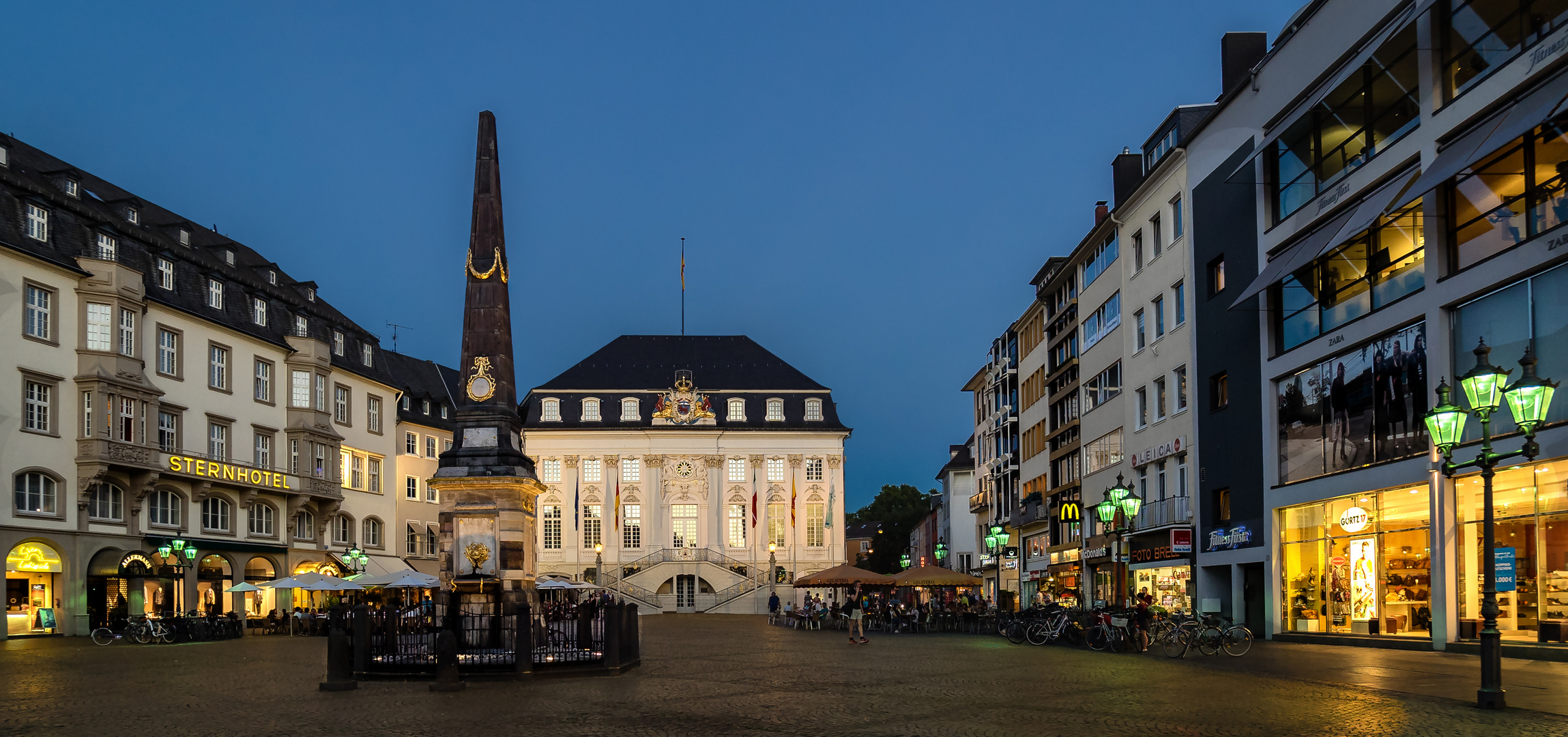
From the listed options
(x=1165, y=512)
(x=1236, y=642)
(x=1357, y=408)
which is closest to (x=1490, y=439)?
(x=1236, y=642)

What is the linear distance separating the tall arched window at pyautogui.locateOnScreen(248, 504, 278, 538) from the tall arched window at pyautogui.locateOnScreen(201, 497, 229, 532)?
1.67 metres

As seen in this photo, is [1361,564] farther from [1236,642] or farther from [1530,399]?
[1530,399]

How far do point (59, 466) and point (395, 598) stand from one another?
1593 cm

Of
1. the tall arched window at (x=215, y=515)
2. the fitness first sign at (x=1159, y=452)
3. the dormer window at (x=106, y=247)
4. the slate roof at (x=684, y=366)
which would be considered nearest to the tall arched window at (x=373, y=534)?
the tall arched window at (x=215, y=515)

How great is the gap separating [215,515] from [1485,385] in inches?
1946

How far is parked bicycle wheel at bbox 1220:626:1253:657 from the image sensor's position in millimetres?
27562

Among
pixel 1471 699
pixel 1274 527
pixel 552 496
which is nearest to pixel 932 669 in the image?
pixel 1471 699

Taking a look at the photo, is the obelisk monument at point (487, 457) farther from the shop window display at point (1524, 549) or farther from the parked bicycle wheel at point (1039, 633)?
the shop window display at point (1524, 549)

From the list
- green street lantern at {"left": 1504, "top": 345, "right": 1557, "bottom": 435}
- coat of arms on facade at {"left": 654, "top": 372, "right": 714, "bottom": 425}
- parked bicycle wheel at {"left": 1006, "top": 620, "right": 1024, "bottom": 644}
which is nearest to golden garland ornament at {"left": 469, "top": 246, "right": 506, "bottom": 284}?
green street lantern at {"left": 1504, "top": 345, "right": 1557, "bottom": 435}

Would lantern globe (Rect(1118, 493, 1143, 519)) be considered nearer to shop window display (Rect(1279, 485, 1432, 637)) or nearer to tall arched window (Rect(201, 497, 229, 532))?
shop window display (Rect(1279, 485, 1432, 637))

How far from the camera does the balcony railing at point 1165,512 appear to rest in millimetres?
Answer: 42188

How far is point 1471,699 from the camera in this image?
55.0 ft

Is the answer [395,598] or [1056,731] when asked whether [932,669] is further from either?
[395,598]

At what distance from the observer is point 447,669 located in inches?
773
